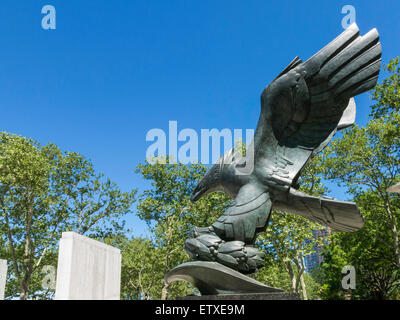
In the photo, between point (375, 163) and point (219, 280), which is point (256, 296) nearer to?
point (219, 280)

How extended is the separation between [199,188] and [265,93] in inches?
85.1

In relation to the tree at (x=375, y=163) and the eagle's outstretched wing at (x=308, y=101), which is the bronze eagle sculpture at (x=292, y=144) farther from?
the tree at (x=375, y=163)

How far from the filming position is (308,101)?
5566 millimetres

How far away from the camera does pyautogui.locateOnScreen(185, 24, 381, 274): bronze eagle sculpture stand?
532 centimetres

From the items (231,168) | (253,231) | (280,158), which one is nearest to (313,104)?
(280,158)

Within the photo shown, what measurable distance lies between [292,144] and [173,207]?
16.6m

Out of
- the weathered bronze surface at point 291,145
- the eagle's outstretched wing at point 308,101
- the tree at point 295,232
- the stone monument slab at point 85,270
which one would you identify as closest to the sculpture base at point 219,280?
the weathered bronze surface at point 291,145

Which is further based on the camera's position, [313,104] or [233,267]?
[313,104]

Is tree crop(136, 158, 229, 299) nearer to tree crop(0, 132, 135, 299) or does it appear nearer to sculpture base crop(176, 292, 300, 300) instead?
tree crop(0, 132, 135, 299)

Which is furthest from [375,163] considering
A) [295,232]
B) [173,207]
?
[173,207]

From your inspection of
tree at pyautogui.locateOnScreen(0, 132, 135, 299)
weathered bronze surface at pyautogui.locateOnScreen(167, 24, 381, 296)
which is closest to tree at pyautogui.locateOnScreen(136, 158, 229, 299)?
tree at pyautogui.locateOnScreen(0, 132, 135, 299)

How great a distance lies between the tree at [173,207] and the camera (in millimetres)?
20891
